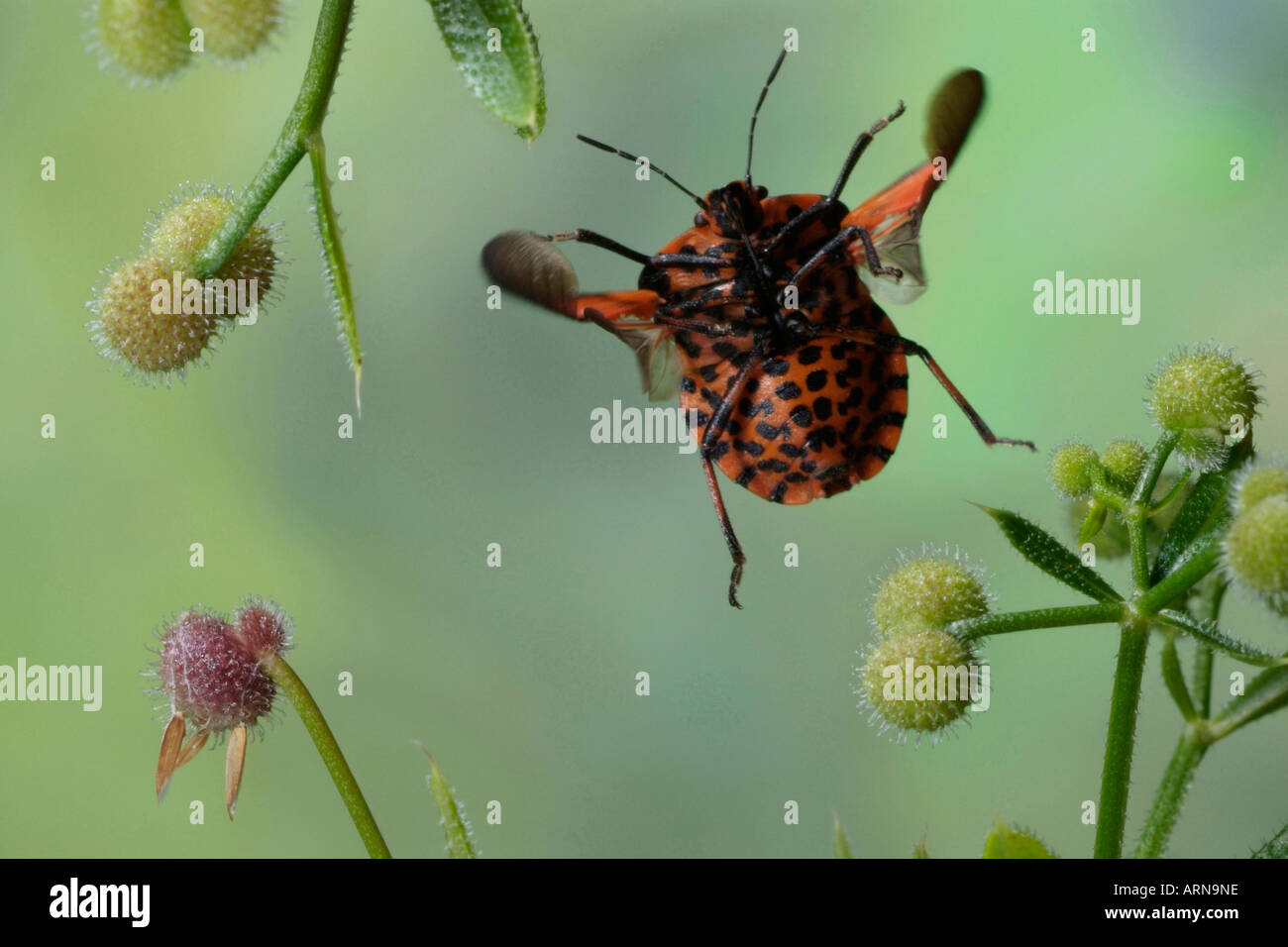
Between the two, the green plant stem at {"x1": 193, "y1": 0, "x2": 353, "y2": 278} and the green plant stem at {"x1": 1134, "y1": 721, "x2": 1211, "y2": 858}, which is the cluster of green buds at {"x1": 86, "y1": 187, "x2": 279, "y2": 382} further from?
the green plant stem at {"x1": 1134, "y1": 721, "x2": 1211, "y2": 858}

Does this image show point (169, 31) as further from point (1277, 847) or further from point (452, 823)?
point (1277, 847)

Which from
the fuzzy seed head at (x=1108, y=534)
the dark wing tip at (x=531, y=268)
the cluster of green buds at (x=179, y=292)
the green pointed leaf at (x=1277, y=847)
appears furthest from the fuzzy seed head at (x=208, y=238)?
the green pointed leaf at (x=1277, y=847)

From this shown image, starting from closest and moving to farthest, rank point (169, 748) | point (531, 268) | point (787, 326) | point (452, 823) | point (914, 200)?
1. point (452, 823)
2. point (169, 748)
3. point (531, 268)
4. point (914, 200)
5. point (787, 326)

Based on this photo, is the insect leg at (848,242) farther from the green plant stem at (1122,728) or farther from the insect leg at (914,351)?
the green plant stem at (1122,728)

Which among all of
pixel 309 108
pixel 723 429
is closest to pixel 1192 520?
pixel 723 429

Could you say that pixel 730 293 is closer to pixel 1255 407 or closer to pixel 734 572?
pixel 734 572
